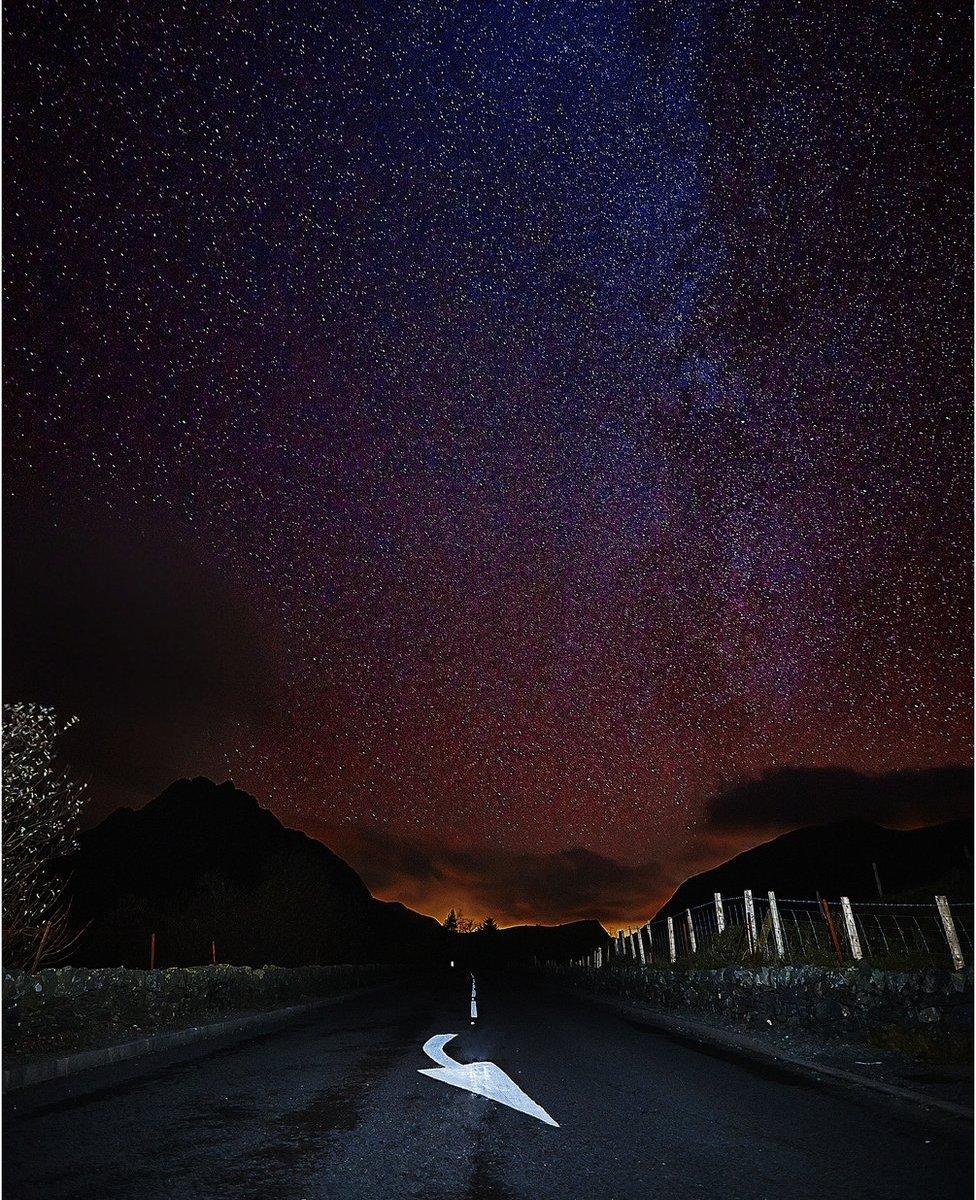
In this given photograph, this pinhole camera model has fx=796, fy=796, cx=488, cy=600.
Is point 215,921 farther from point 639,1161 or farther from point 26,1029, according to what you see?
point 639,1161

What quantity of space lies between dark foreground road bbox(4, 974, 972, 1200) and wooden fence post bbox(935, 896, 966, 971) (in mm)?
4655

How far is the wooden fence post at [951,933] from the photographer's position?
11.7 m

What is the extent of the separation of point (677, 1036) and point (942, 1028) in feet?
18.6

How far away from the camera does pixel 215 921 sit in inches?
2527

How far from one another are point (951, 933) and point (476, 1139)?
966 centimetres

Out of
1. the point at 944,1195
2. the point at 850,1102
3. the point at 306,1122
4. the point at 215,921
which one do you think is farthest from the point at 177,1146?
Result: the point at 215,921

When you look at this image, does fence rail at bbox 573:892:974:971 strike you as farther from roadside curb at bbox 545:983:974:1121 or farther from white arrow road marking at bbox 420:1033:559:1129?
white arrow road marking at bbox 420:1033:559:1129

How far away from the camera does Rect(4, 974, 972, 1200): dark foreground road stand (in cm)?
452

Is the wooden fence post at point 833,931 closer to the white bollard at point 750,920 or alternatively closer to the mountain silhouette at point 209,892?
the white bollard at point 750,920

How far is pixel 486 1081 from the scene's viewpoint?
8234 mm

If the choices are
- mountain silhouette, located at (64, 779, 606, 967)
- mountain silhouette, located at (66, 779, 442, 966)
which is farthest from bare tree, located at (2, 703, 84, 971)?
mountain silhouette, located at (66, 779, 442, 966)

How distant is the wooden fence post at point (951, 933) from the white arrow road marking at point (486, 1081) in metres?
7.21

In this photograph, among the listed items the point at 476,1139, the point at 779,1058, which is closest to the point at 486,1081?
the point at 476,1139

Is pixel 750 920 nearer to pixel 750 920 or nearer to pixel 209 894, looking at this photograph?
pixel 750 920
